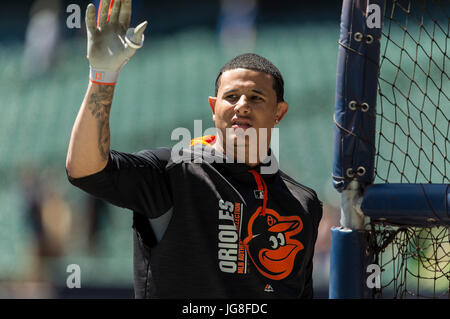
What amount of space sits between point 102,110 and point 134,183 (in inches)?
9.1

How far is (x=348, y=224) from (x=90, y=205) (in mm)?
5361

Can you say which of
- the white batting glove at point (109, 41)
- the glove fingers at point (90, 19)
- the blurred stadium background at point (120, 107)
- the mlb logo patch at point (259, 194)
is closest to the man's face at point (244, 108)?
the mlb logo patch at point (259, 194)

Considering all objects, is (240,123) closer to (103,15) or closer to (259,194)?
(259,194)

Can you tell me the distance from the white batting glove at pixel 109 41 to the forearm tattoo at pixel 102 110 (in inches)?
1.2

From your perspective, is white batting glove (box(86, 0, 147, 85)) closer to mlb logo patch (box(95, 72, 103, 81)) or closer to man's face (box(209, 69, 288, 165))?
mlb logo patch (box(95, 72, 103, 81))

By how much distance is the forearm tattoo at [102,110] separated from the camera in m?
1.56

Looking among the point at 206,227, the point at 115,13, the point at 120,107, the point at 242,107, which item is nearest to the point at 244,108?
the point at 242,107

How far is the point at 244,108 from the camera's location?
186cm

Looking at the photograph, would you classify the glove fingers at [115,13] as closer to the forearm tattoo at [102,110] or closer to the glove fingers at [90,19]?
the glove fingers at [90,19]

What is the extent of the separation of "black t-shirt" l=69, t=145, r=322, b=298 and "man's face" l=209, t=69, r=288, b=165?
9 cm

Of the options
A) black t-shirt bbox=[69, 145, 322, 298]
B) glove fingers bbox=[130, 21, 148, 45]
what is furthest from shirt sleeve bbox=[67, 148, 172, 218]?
glove fingers bbox=[130, 21, 148, 45]

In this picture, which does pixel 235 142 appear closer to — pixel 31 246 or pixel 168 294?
pixel 168 294
